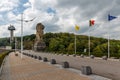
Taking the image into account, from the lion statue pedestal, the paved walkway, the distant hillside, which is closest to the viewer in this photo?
the paved walkway

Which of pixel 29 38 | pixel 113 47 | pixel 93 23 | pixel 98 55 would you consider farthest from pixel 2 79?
pixel 29 38

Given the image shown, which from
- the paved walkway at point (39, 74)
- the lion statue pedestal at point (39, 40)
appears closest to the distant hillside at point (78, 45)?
the lion statue pedestal at point (39, 40)

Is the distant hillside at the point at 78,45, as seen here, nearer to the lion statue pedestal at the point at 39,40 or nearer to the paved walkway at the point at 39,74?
the lion statue pedestal at the point at 39,40

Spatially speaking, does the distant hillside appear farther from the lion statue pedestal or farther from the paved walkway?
the paved walkway

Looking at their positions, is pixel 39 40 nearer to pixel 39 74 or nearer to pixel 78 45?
pixel 78 45

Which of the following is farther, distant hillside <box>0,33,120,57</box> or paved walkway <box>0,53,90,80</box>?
distant hillside <box>0,33,120,57</box>

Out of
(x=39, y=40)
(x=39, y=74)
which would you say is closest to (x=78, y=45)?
(x=39, y=40)

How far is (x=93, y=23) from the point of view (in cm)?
4291

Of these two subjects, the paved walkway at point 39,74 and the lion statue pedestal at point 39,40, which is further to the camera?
the lion statue pedestal at point 39,40

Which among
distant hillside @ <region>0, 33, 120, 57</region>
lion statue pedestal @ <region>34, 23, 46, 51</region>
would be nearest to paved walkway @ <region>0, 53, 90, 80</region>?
distant hillside @ <region>0, 33, 120, 57</region>

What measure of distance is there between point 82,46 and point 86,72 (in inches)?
2739

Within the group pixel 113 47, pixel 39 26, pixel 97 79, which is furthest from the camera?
pixel 39 26

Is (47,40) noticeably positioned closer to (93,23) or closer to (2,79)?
(93,23)

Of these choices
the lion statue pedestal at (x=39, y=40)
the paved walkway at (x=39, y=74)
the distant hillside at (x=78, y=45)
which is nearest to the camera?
the paved walkway at (x=39, y=74)
